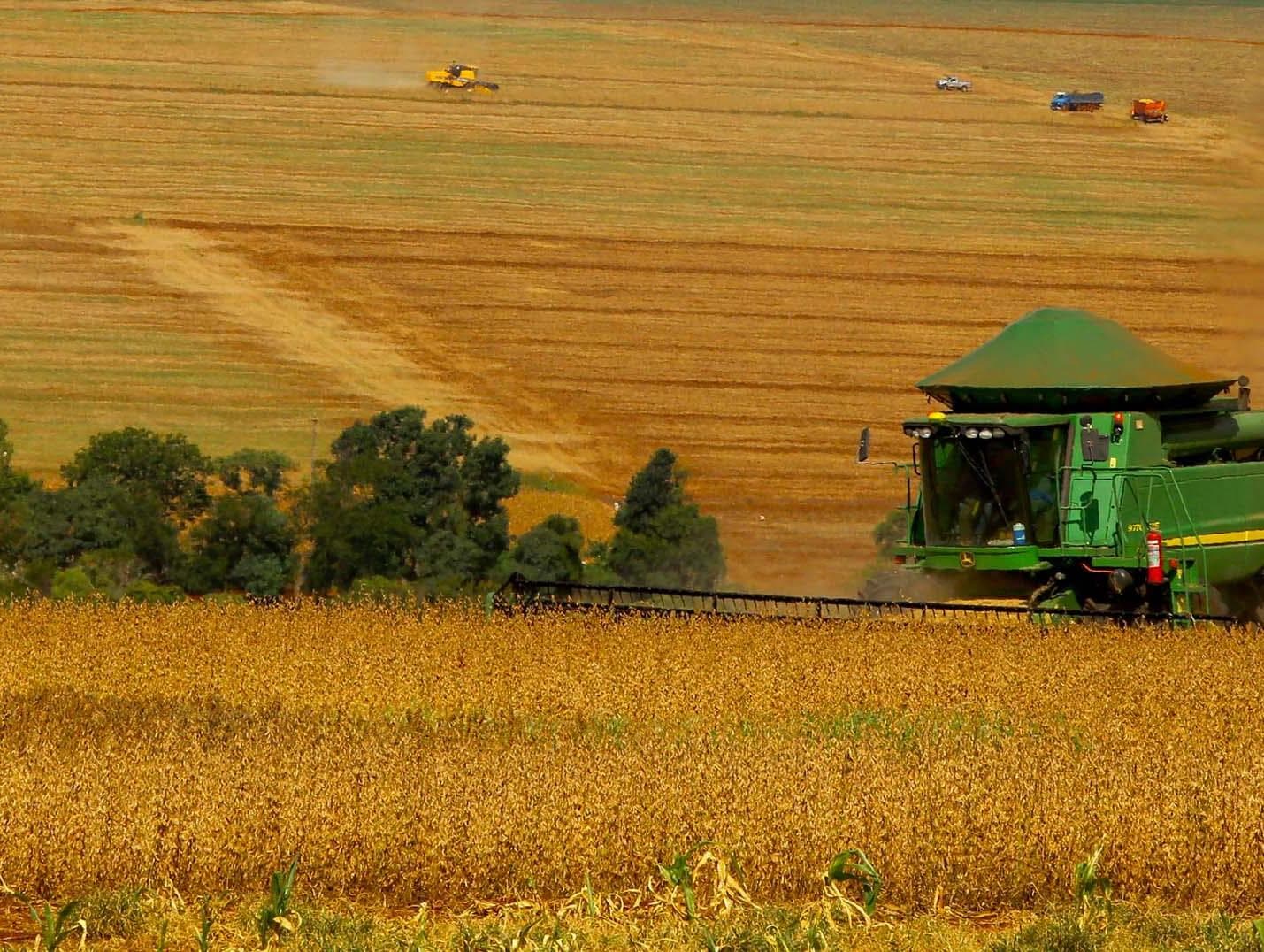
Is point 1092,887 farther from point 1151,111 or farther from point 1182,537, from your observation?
point 1151,111

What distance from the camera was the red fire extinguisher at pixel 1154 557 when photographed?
1593 centimetres

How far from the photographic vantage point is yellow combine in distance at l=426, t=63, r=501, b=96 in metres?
51.9

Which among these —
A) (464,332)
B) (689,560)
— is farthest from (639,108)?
(689,560)

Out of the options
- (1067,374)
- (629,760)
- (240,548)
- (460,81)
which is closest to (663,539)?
(240,548)

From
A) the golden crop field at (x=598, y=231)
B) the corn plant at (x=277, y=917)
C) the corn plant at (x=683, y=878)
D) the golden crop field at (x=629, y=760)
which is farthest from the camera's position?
the golden crop field at (x=598, y=231)

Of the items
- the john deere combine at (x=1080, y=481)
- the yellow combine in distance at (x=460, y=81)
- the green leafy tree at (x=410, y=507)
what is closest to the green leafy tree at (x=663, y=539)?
the green leafy tree at (x=410, y=507)

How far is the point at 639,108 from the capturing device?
50719 mm

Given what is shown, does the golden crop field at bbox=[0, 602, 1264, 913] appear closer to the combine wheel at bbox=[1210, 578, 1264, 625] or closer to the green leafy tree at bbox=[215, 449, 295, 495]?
the combine wheel at bbox=[1210, 578, 1264, 625]

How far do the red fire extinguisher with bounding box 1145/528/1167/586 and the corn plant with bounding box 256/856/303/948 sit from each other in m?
9.32

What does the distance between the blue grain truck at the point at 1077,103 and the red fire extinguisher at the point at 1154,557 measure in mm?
35473

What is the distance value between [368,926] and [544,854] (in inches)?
40.6

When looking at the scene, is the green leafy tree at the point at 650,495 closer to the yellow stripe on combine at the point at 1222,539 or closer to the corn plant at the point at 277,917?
the yellow stripe on combine at the point at 1222,539

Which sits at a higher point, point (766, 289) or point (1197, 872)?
point (766, 289)

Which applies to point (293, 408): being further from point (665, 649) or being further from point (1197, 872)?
point (1197, 872)
